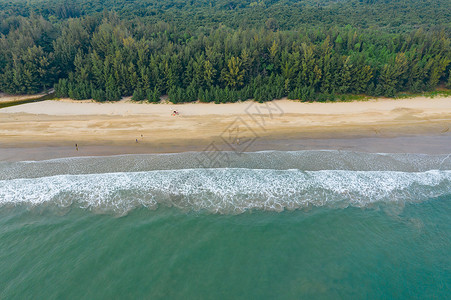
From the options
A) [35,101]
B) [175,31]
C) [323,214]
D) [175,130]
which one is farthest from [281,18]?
[323,214]

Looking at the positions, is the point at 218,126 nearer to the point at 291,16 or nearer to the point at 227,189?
the point at 227,189

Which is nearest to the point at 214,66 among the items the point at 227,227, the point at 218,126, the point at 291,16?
the point at 218,126

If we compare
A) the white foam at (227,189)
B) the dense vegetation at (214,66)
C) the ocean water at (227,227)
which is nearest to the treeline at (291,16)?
the dense vegetation at (214,66)

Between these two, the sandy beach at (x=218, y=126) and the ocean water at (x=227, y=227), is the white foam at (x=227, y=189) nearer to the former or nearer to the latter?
the ocean water at (x=227, y=227)

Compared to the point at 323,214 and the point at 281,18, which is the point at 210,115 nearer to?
the point at 323,214

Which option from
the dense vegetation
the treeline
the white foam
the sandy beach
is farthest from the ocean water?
the treeline

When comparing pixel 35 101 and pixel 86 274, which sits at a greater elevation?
pixel 35 101

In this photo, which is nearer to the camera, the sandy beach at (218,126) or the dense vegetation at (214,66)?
the sandy beach at (218,126)
